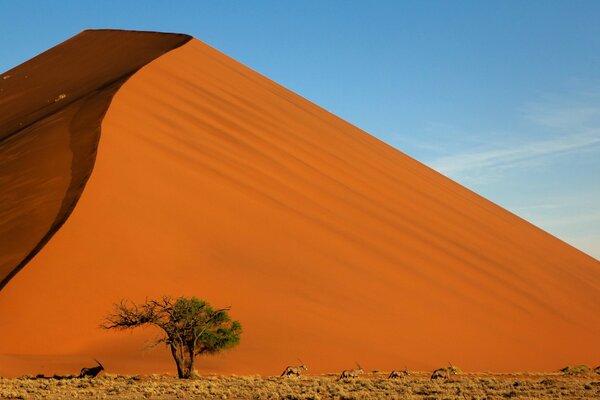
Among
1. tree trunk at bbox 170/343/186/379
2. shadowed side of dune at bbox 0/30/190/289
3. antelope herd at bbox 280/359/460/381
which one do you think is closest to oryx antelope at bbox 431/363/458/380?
antelope herd at bbox 280/359/460/381

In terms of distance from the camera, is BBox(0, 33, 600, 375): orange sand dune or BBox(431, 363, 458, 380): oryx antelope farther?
BBox(0, 33, 600, 375): orange sand dune

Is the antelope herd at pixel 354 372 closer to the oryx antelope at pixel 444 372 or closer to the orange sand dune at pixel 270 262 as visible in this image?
the oryx antelope at pixel 444 372

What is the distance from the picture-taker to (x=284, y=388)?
16531mm

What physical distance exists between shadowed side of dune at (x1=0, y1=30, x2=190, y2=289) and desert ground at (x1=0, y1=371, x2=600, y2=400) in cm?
525

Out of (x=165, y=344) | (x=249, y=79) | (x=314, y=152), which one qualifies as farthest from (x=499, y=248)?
(x=165, y=344)

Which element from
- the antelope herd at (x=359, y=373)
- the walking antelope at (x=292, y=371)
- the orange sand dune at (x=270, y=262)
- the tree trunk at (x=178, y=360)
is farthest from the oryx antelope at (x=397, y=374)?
the tree trunk at (x=178, y=360)

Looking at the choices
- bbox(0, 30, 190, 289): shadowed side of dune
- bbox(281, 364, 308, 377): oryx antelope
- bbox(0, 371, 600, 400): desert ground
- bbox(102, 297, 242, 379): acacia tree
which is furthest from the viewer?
bbox(0, 30, 190, 289): shadowed side of dune

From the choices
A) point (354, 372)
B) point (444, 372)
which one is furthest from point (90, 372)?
point (444, 372)

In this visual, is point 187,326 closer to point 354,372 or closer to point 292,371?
point 292,371

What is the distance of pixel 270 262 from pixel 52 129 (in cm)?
976

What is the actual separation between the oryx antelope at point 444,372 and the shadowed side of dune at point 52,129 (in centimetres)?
966

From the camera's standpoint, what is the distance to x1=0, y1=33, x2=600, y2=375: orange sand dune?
20484mm

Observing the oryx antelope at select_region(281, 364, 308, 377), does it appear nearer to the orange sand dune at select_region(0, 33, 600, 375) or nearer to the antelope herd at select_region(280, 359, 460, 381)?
the antelope herd at select_region(280, 359, 460, 381)

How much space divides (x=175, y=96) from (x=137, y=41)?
1270cm
